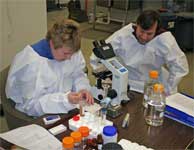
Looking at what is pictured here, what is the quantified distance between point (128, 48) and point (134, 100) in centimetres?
65

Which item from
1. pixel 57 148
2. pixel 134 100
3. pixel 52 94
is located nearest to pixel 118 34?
pixel 134 100

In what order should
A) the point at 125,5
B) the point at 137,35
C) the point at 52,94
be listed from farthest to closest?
A: the point at 125,5
the point at 137,35
the point at 52,94

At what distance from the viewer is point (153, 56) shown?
218cm

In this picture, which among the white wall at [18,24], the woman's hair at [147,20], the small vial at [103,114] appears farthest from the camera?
the white wall at [18,24]

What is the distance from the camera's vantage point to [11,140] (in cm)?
122

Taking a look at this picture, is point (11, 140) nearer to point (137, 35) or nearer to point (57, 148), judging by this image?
point (57, 148)

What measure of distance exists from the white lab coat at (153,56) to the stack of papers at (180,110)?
48 cm

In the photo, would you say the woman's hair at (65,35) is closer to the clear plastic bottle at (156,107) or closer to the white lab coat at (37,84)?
the white lab coat at (37,84)

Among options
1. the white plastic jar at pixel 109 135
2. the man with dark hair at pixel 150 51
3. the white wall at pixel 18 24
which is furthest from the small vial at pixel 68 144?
the white wall at pixel 18 24

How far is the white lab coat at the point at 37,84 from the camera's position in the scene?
4.99ft

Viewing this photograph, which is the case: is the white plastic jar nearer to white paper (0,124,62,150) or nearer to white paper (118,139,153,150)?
white paper (118,139,153,150)

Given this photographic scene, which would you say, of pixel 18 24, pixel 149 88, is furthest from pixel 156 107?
pixel 18 24

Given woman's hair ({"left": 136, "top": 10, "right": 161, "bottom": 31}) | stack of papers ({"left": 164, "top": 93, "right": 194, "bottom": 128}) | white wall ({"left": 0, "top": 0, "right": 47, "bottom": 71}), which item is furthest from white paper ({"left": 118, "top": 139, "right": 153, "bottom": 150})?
white wall ({"left": 0, "top": 0, "right": 47, "bottom": 71})

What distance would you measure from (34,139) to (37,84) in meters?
0.43
